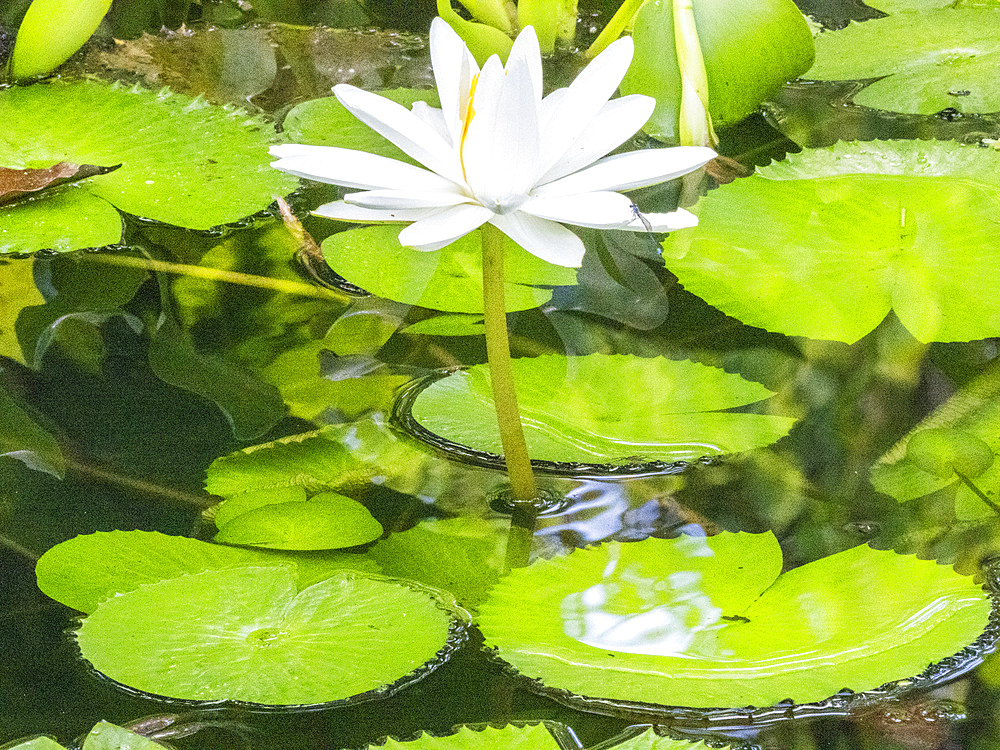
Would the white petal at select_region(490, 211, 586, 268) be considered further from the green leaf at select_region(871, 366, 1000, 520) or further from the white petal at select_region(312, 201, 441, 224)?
the green leaf at select_region(871, 366, 1000, 520)

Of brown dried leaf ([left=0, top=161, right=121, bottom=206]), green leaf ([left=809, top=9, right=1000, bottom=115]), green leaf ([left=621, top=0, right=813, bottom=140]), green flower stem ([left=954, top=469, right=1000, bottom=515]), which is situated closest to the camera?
green flower stem ([left=954, top=469, right=1000, bottom=515])

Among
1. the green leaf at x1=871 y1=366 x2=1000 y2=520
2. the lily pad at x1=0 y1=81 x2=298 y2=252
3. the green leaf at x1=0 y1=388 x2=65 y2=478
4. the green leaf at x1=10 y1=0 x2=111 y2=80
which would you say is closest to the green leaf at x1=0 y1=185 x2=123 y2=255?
the lily pad at x1=0 y1=81 x2=298 y2=252

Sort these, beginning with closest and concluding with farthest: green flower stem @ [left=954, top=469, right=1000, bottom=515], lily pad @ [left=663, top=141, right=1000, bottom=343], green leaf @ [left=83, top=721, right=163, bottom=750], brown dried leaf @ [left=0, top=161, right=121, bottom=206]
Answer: green leaf @ [left=83, top=721, right=163, bottom=750]
green flower stem @ [left=954, top=469, right=1000, bottom=515]
lily pad @ [left=663, top=141, right=1000, bottom=343]
brown dried leaf @ [left=0, top=161, right=121, bottom=206]

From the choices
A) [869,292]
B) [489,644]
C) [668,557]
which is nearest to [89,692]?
[489,644]

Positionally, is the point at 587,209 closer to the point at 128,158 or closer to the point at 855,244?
the point at 855,244

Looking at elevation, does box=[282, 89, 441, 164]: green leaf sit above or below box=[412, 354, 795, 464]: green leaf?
above

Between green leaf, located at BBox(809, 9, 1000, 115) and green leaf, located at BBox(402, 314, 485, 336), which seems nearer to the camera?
green leaf, located at BBox(402, 314, 485, 336)
